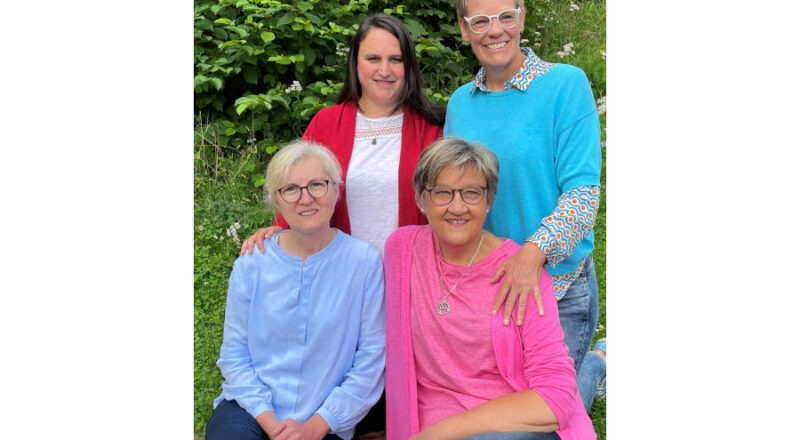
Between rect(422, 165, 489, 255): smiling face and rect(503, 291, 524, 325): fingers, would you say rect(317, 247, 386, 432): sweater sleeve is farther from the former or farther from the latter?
rect(503, 291, 524, 325): fingers

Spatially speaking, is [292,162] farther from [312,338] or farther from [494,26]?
[494,26]

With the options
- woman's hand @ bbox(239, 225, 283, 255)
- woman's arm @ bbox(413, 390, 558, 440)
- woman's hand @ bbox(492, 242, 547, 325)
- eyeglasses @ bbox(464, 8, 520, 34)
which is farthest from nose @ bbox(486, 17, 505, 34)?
woman's arm @ bbox(413, 390, 558, 440)

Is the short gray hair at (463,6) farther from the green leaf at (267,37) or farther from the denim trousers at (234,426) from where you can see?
the green leaf at (267,37)

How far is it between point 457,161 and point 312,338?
833 millimetres

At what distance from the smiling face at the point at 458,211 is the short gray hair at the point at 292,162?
1.36 feet

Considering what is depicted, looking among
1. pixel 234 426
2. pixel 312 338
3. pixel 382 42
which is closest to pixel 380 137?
pixel 382 42

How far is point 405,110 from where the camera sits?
291 cm

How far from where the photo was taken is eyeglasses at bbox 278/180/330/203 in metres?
2.49

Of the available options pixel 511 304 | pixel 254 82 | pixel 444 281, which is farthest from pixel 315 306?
pixel 254 82

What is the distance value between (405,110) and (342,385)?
1130 mm

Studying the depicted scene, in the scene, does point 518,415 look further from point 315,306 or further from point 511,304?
point 315,306

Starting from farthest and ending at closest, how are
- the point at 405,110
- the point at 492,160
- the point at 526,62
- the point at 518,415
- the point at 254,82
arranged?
the point at 254,82
the point at 405,110
the point at 526,62
the point at 492,160
the point at 518,415

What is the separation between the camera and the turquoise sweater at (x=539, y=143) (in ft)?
7.97

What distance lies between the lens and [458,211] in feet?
7.48
